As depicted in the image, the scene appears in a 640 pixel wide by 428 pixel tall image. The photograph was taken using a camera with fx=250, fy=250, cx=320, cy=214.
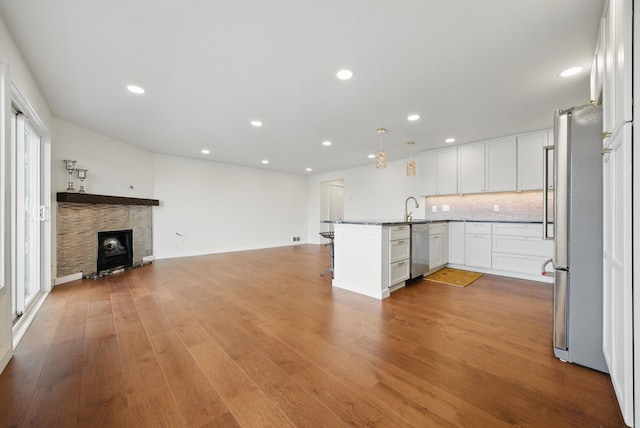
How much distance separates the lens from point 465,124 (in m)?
3.90

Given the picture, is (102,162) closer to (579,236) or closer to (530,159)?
(579,236)

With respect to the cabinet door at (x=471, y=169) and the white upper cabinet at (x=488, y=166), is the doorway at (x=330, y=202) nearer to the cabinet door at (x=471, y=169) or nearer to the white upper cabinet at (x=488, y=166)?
the white upper cabinet at (x=488, y=166)

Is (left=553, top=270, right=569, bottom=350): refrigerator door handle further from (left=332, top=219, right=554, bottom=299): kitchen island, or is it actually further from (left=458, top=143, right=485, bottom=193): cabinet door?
(left=458, top=143, right=485, bottom=193): cabinet door

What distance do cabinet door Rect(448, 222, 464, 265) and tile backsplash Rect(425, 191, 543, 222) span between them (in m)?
0.52

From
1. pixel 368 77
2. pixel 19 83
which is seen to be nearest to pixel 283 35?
pixel 368 77

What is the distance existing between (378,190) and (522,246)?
3.53 metres

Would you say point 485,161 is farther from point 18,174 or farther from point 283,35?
point 18,174

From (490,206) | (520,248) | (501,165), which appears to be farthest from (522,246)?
(501,165)

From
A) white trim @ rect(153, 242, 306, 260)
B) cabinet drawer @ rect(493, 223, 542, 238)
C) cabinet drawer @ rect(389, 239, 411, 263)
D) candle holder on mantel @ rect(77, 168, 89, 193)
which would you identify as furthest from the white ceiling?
white trim @ rect(153, 242, 306, 260)

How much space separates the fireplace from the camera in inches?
173

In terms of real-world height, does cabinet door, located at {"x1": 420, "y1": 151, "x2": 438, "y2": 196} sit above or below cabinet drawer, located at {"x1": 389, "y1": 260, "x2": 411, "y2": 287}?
above

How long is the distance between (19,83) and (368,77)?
3198 millimetres

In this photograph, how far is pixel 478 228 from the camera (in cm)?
449

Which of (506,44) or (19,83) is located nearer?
(506,44)
